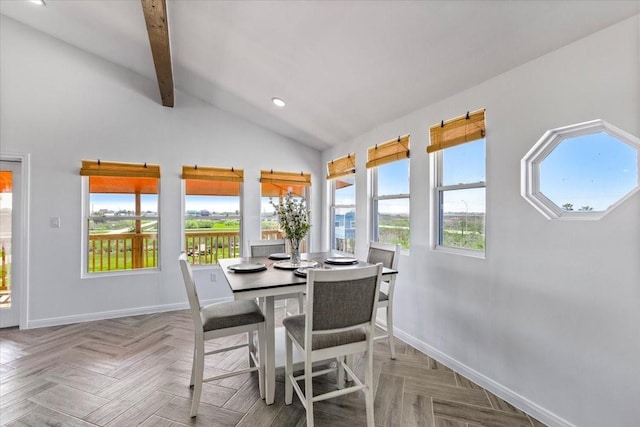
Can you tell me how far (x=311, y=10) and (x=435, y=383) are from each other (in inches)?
115

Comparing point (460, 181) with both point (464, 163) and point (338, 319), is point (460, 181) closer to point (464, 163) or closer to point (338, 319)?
point (464, 163)

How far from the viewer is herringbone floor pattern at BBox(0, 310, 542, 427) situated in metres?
1.94

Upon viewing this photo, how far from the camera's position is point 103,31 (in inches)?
123

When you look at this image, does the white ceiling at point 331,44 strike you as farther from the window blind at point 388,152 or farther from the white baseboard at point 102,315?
the white baseboard at point 102,315

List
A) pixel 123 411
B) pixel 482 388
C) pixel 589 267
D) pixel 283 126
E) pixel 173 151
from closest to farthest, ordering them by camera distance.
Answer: pixel 589 267 < pixel 123 411 < pixel 482 388 < pixel 173 151 < pixel 283 126

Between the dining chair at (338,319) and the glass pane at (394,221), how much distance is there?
160cm

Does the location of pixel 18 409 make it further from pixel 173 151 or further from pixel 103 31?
pixel 103 31

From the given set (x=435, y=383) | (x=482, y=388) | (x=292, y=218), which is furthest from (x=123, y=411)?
(x=482, y=388)

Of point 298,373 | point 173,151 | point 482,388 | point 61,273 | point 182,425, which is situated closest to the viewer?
point 182,425

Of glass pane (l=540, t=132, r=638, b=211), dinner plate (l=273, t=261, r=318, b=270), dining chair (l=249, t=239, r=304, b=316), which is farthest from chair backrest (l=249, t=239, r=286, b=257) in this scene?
glass pane (l=540, t=132, r=638, b=211)

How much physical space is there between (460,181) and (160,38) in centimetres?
289

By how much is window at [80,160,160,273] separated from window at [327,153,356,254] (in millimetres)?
2459

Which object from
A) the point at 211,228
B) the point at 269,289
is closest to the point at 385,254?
the point at 269,289

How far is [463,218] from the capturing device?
261cm
